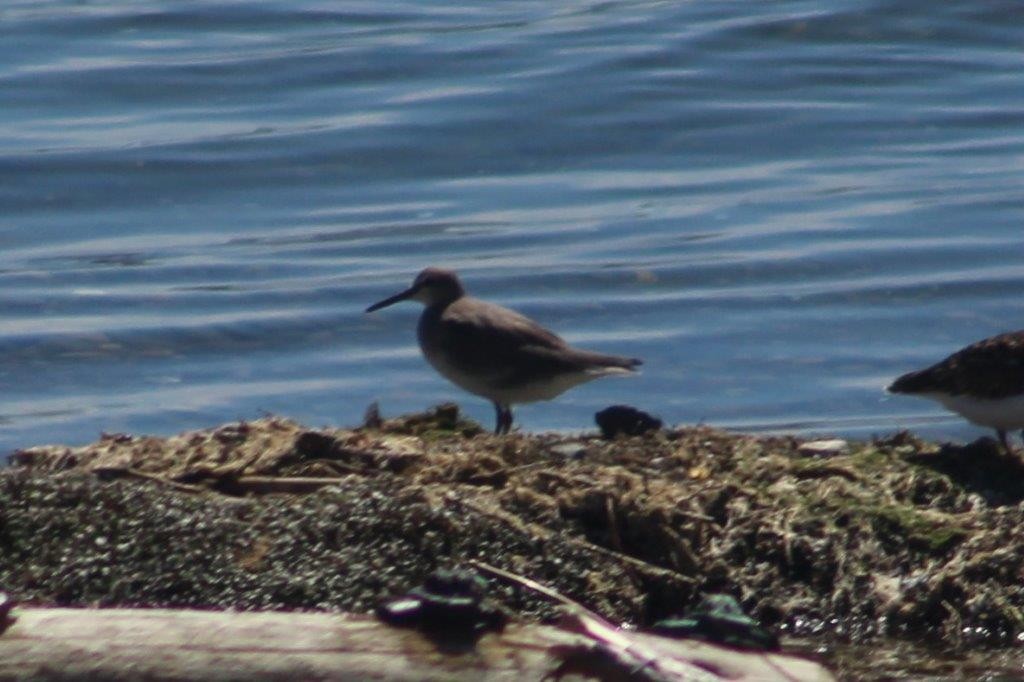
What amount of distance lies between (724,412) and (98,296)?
4.51 m

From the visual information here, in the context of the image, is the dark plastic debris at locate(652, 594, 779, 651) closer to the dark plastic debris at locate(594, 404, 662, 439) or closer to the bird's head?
the dark plastic debris at locate(594, 404, 662, 439)

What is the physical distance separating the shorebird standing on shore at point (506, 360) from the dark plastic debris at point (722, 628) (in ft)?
13.4

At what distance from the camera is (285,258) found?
47.0ft

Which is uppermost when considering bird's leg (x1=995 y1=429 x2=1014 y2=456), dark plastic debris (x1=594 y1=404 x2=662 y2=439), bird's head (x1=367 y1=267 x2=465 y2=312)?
bird's head (x1=367 y1=267 x2=465 y2=312)

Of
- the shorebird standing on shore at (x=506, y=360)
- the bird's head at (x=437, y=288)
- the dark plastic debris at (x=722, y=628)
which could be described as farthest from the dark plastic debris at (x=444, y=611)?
the bird's head at (x=437, y=288)

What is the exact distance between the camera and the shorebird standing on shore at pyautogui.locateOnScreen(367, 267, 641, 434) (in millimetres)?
9633

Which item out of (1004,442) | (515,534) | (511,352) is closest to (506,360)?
(511,352)

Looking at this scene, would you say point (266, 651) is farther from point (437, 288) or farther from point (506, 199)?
point (506, 199)

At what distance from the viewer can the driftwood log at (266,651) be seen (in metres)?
4.76

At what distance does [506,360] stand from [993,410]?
2.39 metres

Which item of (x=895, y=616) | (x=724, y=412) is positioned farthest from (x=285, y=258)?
(x=895, y=616)

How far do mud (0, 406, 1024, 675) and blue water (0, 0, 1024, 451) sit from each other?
3.16 meters

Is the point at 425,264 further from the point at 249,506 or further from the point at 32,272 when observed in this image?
the point at 249,506

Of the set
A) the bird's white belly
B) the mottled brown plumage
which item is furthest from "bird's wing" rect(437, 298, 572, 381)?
the bird's white belly
